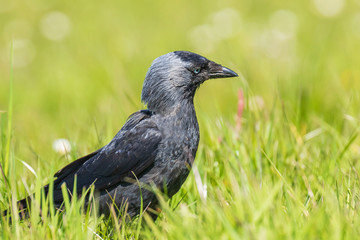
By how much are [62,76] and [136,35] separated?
1999 millimetres

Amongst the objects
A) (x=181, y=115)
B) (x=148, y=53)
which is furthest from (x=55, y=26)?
(x=181, y=115)

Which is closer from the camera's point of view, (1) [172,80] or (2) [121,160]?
(2) [121,160]

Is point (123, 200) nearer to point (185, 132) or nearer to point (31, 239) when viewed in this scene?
point (185, 132)

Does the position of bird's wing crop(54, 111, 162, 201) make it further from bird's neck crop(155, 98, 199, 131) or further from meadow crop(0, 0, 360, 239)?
meadow crop(0, 0, 360, 239)

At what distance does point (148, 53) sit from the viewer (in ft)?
28.8

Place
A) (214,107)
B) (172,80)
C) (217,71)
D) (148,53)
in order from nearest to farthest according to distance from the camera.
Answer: (172,80) < (217,71) < (214,107) < (148,53)

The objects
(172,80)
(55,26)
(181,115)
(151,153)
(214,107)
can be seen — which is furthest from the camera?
(55,26)

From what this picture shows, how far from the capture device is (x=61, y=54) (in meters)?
8.81

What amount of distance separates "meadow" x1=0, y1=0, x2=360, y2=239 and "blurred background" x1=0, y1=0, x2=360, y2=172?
3 centimetres

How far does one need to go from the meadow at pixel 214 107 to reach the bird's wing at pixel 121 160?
0.21 meters

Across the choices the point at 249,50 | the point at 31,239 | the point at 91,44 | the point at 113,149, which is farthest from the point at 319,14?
the point at 31,239

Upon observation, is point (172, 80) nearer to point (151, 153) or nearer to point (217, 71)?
point (217, 71)

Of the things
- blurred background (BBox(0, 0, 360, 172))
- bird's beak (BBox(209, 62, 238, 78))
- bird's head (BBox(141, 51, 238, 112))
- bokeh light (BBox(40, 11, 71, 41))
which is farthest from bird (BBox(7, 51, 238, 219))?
bokeh light (BBox(40, 11, 71, 41))

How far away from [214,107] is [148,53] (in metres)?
2.32
